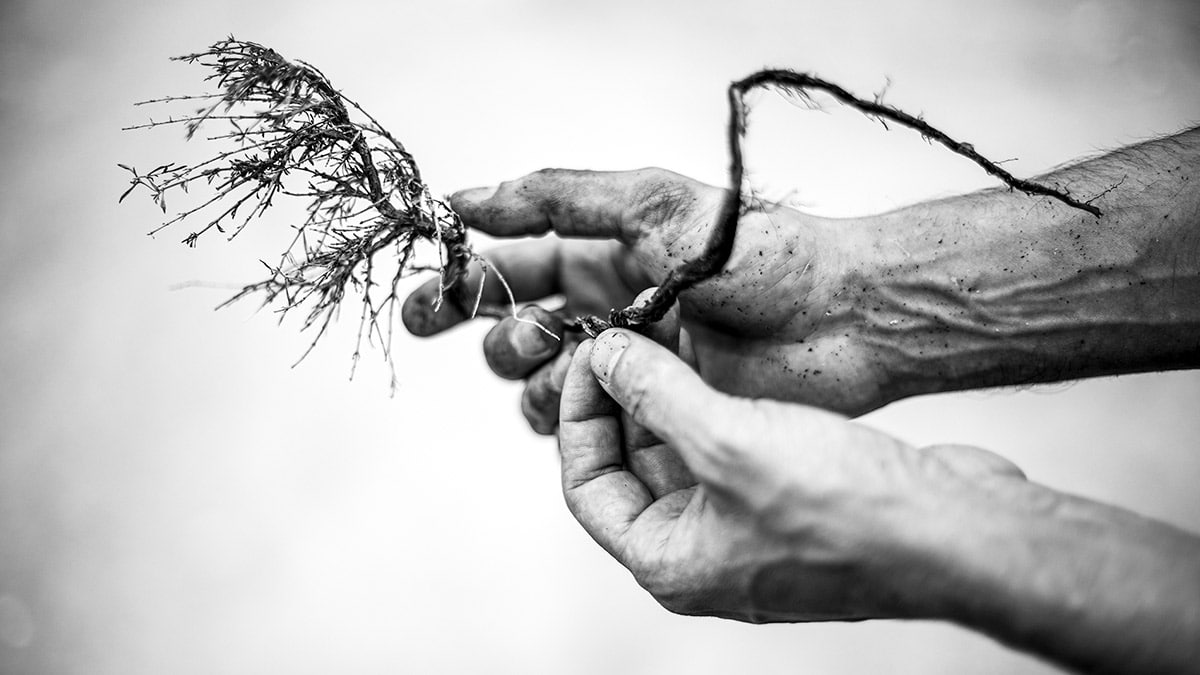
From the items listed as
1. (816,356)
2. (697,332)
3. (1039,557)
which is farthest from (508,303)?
(1039,557)

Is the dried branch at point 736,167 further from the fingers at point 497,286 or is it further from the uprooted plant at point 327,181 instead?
the fingers at point 497,286

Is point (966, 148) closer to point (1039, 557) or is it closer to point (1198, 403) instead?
point (1039, 557)

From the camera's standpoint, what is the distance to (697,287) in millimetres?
1318

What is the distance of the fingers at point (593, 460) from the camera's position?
1.14 meters

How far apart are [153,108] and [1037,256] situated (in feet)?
7.70

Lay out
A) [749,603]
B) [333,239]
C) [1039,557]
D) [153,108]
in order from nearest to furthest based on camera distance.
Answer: [1039,557]
[749,603]
[333,239]
[153,108]

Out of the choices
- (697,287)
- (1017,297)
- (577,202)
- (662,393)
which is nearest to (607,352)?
(662,393)

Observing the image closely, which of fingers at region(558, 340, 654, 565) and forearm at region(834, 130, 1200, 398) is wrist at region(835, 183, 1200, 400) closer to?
forearm at region(834, 130, 1200, 398)

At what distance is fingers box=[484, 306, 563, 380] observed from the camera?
4.76ft

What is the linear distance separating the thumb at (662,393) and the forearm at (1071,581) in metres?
0.26

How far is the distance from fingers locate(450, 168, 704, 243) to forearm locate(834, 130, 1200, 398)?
0.42 meters

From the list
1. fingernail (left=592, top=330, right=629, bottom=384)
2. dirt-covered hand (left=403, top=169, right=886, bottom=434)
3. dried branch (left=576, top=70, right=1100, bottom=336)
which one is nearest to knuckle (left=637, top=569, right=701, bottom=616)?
fingernail (left=592, top=330, right=629, bottom=384)

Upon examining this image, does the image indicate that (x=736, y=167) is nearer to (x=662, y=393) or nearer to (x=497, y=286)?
(x=662, y=393)

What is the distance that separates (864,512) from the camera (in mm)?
803
